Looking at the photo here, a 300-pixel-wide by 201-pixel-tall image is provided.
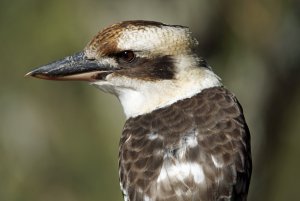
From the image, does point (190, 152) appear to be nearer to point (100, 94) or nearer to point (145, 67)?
point (145, 67)

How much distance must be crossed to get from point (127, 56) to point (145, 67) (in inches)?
4.9

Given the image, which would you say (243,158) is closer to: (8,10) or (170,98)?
(170,98)

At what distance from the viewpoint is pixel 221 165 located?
4.95m

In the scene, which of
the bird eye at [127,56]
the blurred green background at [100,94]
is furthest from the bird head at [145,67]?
the blurred green background at [100,94]

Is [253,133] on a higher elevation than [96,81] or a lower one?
lower

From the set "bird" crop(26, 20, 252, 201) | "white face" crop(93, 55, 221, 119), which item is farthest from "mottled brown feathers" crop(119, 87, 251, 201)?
"white face" crop(93, 55, 221, 119)

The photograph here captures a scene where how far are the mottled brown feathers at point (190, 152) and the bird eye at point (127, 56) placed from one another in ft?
1.23

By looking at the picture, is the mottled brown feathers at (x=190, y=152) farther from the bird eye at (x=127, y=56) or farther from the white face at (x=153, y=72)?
the bird eye at (x=127, y=56)

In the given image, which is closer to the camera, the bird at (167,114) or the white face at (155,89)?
the bird at (167,114)

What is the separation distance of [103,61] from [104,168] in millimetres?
5161

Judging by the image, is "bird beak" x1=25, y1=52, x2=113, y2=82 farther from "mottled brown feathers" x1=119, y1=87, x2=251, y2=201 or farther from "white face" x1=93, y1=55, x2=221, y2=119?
"mottled brown feathers" x1=119, y1=87, x2=251, y2=201

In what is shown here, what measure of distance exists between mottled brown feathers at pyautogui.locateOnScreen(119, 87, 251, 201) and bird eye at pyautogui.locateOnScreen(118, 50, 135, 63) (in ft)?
1.23

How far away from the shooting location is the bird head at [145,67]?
5.38 m

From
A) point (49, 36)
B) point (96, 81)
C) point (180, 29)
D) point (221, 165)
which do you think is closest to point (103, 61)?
point (96, 81)
